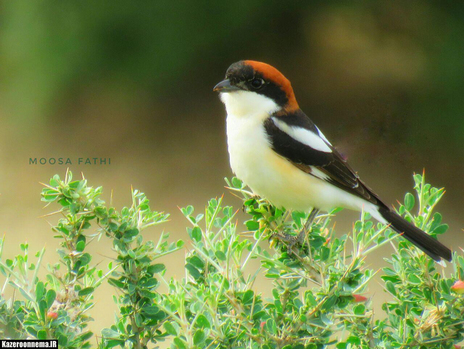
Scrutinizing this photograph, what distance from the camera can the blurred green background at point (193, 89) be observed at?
6180mm

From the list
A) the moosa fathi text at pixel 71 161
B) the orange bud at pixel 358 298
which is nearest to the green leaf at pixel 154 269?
the orange bud at pixel 358 298

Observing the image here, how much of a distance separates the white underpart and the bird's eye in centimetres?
3

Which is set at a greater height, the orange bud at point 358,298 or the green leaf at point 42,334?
the orange bud at point 358,298

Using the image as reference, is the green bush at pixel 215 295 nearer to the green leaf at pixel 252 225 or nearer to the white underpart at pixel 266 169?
the green leaf at pixel 252 225

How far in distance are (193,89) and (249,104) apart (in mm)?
4685

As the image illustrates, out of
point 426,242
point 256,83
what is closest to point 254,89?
point 256,83

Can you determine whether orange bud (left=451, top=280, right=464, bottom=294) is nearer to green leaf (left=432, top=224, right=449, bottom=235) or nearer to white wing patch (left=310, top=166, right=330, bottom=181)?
green leaf (left=432, top=224, right=449, bottom=235)

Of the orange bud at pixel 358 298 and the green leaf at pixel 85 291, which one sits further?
the orange bud at pixel 358 298

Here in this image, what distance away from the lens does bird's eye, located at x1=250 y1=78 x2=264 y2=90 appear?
102 inches

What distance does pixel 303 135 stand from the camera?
263 cm

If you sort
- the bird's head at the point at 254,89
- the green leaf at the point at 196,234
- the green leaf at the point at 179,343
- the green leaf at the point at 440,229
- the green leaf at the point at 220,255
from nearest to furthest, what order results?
the green leaf at the point at 179,343 < the green leaf at the point at 220,255 < the green leaf at the point at 196,234 < the green leaf at the point at 440,229 < the bird's head at the point at 254,89

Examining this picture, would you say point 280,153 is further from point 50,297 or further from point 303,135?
point 50,297

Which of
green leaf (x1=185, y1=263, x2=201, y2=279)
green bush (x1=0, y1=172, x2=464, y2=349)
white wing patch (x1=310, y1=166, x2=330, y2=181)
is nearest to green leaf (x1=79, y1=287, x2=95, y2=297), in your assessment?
green bush (x1=0, y1=172, x2=464, y2=349)

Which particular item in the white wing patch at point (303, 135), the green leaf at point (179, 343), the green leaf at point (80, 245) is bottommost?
the green leaf at point (179, 343)
